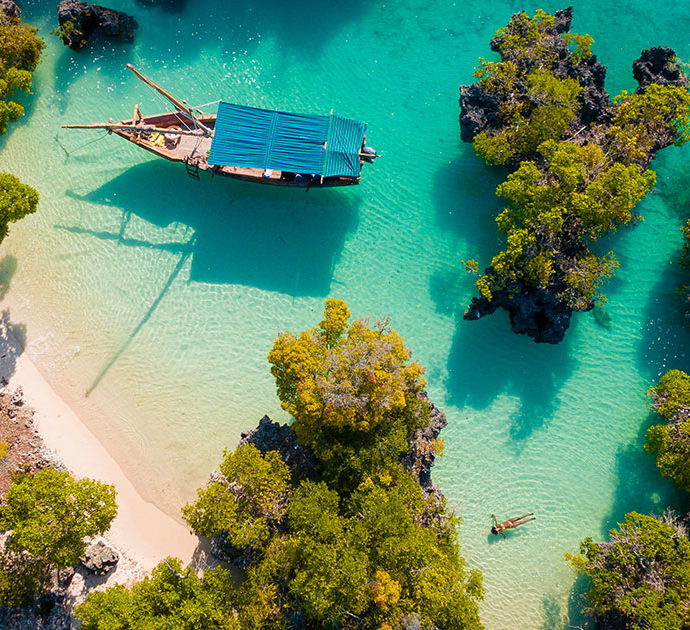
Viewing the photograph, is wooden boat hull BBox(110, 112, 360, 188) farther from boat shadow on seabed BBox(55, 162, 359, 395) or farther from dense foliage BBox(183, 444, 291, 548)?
dense foliage BBox(183, 444, 291, 548)

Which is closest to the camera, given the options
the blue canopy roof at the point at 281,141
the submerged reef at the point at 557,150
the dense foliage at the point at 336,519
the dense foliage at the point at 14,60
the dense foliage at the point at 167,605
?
the dense foliage at the point at 167,605

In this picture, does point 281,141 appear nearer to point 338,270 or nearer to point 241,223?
Answer: point 241,223

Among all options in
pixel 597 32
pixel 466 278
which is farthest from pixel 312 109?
pixel 597 32

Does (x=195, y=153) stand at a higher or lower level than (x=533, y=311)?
higher

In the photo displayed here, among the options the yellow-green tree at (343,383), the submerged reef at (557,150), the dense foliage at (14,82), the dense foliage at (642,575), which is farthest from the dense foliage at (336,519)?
the dense foliage at (14,82)

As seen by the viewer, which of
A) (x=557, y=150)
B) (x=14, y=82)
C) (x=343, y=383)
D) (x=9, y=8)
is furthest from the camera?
(x=9, y=8)

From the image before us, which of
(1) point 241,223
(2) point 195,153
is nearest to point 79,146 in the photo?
(2) point 195,153

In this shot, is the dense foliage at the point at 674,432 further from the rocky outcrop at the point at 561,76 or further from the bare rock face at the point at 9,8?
the bare rock face at the point at 9,8
